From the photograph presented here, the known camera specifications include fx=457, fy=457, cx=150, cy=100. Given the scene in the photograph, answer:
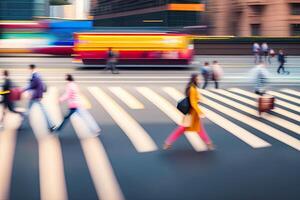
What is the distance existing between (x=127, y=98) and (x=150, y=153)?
7809mm

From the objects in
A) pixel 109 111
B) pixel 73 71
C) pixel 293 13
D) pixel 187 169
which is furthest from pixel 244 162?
pixel 293 13

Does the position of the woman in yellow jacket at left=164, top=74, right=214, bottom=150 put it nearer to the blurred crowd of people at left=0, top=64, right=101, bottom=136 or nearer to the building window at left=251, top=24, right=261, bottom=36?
the blurred crowd of people at left=0, top=64, right=101, bottom=136

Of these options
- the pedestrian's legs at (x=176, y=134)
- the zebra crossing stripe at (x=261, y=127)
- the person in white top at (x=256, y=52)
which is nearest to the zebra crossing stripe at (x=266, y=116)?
the zebra crossing stripe at (x=261, y=127)

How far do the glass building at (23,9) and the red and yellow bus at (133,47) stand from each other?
1680 inches

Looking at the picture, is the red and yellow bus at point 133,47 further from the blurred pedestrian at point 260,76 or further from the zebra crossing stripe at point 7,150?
the zebra crossing stripe at point 7,150

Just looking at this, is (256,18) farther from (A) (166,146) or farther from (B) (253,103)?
(A) (166,146)

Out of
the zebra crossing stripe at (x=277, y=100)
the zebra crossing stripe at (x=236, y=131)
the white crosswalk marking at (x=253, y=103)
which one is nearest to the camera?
the zebra crossing stripe at (x=236, y=131)

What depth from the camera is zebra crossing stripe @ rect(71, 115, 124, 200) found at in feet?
24.0

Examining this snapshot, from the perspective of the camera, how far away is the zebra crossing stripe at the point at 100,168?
24.0 ft

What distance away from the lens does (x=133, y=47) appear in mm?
26406

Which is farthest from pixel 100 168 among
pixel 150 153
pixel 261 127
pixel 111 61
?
pixel 111 61

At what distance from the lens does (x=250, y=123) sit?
13227 millimetres

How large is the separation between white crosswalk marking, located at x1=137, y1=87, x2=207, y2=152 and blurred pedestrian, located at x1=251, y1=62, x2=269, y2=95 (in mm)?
3381

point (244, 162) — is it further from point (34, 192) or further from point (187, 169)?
point (34, 192)
